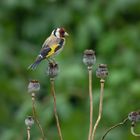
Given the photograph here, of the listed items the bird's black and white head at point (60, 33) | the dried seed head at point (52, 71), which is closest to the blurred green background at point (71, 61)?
the bird's black and white head at point (60, 33)

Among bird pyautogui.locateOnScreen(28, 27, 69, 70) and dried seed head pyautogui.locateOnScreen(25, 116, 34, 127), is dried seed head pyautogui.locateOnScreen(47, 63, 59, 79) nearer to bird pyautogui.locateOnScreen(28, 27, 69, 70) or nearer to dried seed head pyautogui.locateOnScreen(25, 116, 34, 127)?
dried seed head pyautogui.locateOnScreen(25, 116, 34, 127)

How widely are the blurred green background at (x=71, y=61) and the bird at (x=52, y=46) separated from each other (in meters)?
1.80

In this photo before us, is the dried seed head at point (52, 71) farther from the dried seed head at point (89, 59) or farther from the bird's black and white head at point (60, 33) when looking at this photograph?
the bird's black and white head at point (60, 33)

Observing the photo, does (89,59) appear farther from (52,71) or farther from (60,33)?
(60,33)

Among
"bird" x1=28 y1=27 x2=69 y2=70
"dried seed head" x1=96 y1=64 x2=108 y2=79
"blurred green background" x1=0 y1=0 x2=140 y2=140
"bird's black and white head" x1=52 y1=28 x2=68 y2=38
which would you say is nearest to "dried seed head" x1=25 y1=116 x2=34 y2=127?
"dried seed head" x1=96 y1=64 x2=108 y2=79

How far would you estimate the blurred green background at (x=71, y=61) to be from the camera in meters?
4.09

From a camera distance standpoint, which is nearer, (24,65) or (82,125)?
(82,125)

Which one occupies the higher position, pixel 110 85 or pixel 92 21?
pixel 92 21

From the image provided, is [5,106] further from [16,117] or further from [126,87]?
[126,87]

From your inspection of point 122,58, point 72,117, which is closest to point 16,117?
point 72,117

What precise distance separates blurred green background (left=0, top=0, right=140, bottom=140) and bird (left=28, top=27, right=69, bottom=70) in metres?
1.80

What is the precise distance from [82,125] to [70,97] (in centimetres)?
33

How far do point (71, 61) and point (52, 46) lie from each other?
104 inches

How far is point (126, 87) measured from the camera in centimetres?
423
